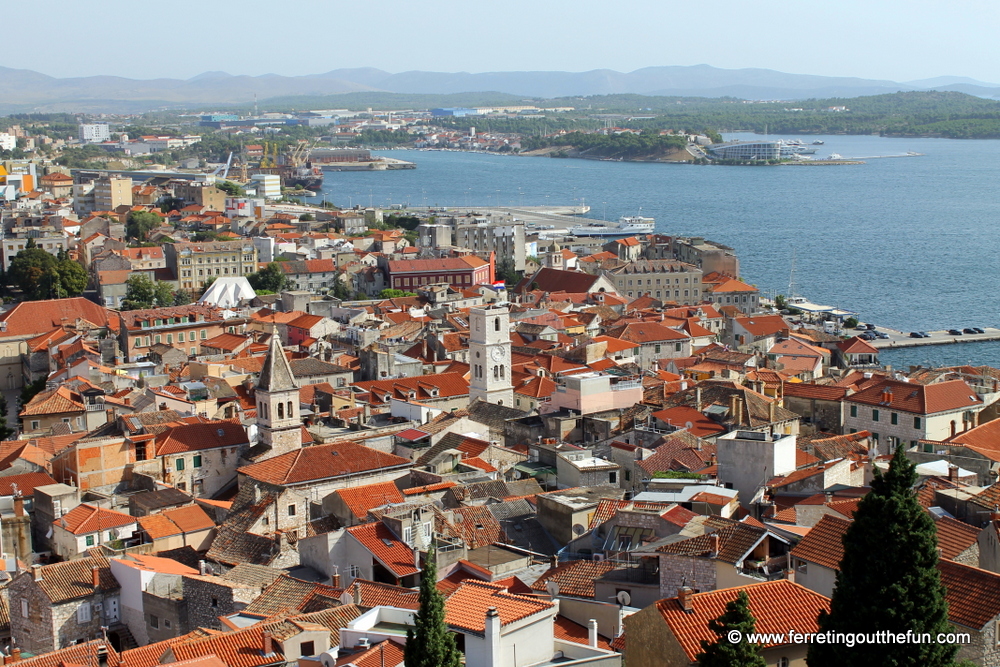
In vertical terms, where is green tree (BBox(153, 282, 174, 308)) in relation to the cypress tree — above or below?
below

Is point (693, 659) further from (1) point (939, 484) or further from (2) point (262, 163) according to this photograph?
(2) point (262, 163)

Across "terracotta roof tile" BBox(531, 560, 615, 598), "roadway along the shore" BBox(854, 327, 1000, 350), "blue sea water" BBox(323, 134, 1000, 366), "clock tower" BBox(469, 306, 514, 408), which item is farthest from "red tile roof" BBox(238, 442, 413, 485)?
"roadway along the shore" BBox(854, 327, 1000, 350)

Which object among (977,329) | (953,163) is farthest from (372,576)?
(953,163)

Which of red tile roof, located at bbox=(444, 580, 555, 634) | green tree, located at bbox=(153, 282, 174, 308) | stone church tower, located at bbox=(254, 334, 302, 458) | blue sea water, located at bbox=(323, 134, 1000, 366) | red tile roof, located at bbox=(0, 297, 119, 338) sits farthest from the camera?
blue sea water, located at bbox=(323, 134, 1000, 366)

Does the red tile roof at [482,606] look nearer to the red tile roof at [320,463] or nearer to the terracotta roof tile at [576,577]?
the terracotta roof tile at [576,577]

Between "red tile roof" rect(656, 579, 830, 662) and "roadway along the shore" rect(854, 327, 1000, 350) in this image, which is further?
"roadway along the shore" rect(854, 327, 1000, 350)

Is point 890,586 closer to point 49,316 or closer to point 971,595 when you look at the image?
point 971,595

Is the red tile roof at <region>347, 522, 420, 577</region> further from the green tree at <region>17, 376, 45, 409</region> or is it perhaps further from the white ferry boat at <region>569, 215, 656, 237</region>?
the white ferry boat at <region>569, 215, 656, 237</region>
